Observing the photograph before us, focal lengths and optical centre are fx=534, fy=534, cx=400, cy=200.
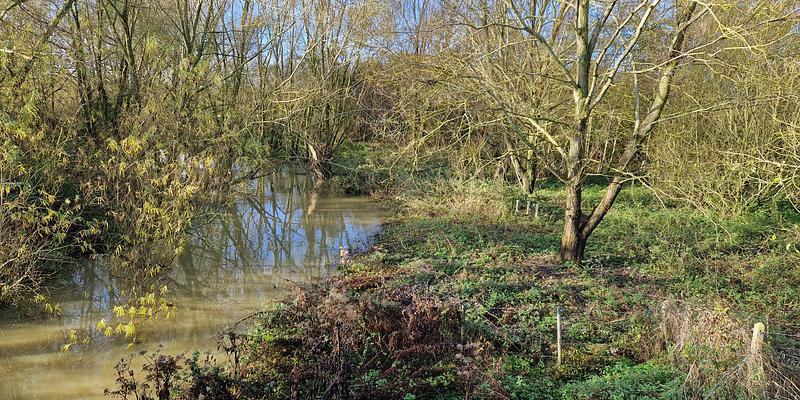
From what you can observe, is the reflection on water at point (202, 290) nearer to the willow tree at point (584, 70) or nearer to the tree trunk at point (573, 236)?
the tree trunk at point (573, 236)

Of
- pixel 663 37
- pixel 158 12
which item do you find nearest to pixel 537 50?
pixel 663 37

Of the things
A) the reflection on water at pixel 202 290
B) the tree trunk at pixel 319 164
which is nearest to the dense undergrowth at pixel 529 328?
the reflection on water at pixel 202 290

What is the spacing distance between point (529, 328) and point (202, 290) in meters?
5.12

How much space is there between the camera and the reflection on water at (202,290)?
5422 mm

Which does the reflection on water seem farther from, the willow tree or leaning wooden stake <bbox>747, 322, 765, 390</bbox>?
leaning wooden stake <bbox>747, 322, 765, 390</bbox>

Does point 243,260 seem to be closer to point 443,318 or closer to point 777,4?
point 443,318

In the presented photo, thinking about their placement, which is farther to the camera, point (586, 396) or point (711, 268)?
point (711, 268)

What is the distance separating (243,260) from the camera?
10.3 meters

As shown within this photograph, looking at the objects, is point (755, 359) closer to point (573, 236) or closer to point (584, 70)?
point (573, 236)

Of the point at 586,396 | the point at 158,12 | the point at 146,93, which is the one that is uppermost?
the point at 158,12

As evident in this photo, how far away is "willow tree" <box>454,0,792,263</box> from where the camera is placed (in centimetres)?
711

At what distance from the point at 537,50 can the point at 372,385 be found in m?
8.54

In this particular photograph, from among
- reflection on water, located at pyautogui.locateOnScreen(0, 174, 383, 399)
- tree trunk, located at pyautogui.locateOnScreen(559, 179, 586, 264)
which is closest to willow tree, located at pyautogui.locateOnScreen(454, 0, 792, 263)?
tree trunk, located at pyautogui.locateOnScreen(559, 179, 586, 264)

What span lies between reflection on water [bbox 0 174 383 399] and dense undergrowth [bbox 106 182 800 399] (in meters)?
0.64
